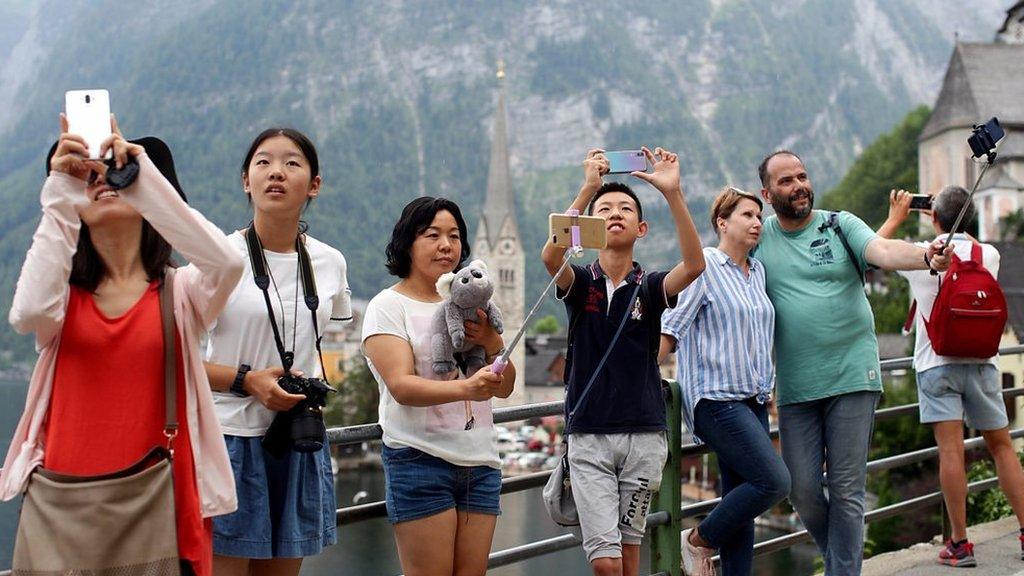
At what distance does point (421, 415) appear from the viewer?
387cm

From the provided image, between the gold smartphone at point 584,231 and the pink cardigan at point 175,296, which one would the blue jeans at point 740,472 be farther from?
the pink cardigan at point 175,296

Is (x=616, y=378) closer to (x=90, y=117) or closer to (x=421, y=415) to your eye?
(x=421, y=415)

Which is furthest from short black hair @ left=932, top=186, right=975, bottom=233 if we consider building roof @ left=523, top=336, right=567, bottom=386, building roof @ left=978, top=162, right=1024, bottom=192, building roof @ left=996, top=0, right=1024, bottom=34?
building roof @ left=523, top=336, right=567, bottom=386

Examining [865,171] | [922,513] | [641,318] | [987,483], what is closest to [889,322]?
[922,513]

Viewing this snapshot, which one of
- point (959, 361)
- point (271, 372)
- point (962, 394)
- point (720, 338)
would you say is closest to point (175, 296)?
point (271, 372)

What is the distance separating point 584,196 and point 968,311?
2574 millimetres

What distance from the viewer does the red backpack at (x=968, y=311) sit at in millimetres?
5906

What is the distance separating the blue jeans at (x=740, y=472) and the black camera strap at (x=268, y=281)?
72.5 inches

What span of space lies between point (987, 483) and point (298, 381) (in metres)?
5.65

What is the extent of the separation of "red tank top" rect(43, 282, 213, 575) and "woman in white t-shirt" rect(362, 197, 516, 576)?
0.97 meters

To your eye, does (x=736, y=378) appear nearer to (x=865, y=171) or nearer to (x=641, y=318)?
(x=641, y=318)

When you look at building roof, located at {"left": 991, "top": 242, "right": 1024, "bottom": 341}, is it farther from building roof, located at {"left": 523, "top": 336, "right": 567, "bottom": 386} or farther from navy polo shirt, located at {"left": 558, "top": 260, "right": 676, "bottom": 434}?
building roof, located at {"left": 523, "top": 336, "right": 567, "bottom": 386}

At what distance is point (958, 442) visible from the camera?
241 inches

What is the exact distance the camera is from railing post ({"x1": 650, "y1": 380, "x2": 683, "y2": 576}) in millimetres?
4977
